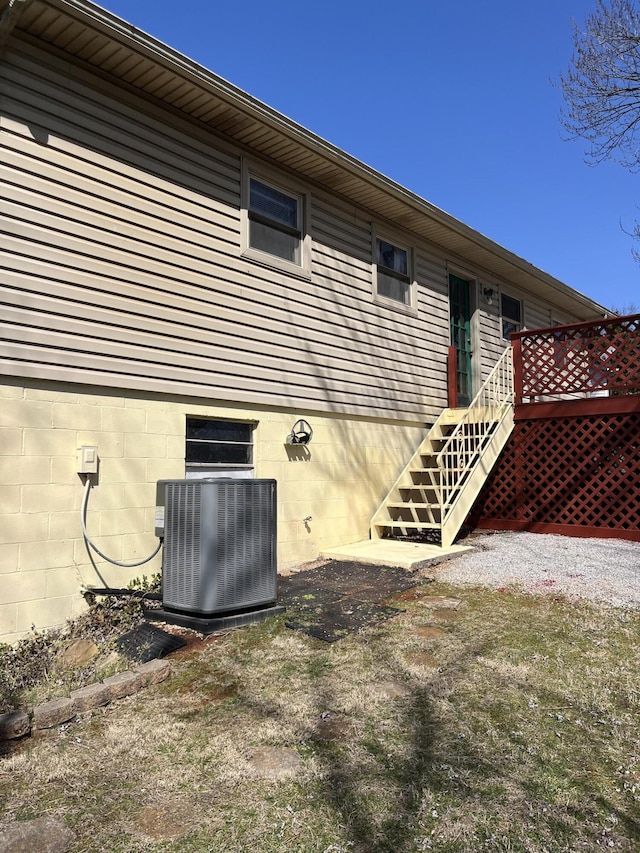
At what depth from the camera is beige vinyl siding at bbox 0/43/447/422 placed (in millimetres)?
4488

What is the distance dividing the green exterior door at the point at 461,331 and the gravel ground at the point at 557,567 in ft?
10.2

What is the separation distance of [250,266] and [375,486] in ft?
10.6

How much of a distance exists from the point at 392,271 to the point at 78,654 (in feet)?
20.5

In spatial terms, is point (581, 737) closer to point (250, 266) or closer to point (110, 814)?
point (110, 814)

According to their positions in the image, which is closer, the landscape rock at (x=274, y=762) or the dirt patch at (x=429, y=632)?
the landscape rock at (x=274, y=762)

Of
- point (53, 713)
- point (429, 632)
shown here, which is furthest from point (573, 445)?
point (53, 713)

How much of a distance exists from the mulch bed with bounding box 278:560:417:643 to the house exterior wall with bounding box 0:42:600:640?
60 centimetres

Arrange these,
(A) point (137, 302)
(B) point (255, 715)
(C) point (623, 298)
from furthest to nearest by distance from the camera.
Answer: (C) point (623, 298) → (A) point (137, 302) → (B) point (255, 715)

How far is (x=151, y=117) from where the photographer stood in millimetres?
5422

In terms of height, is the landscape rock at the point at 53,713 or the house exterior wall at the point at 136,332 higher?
the house exterior wall at the point at 136,332

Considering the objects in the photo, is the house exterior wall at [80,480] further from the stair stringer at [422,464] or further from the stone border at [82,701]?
the stair stringer at [422,464]

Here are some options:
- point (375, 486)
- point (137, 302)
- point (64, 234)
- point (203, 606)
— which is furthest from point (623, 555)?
point (64, 234)

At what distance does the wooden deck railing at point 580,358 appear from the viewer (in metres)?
8.12

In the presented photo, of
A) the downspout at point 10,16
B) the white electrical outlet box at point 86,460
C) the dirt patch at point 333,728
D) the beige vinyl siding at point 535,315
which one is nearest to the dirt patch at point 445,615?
the dirt patch at point 333,728
